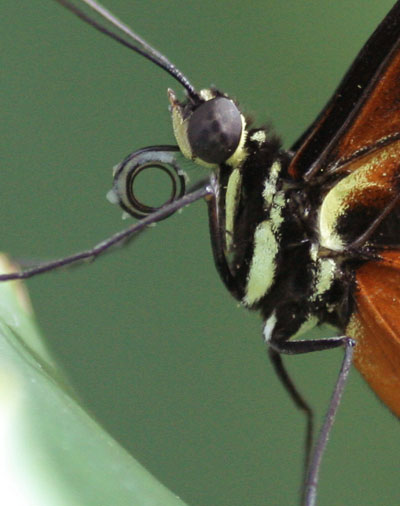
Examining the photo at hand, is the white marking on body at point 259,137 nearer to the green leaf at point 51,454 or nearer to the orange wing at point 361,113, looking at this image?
the orange wing at point 361,113

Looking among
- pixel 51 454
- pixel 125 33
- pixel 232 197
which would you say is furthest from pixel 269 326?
pixel 51 454

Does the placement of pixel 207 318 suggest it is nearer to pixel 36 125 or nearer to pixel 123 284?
pixel 123 284

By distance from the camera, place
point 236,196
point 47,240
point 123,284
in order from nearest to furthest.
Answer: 1. point 236,196
2. point 47,240
3. point 123,284

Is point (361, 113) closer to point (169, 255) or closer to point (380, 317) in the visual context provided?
point (380, 317)

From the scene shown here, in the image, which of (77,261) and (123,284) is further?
(123,284)

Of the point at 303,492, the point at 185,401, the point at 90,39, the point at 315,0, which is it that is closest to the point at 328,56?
the point at 315,0

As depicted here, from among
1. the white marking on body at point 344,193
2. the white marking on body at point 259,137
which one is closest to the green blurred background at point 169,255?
the white marking on body at point 259,137
